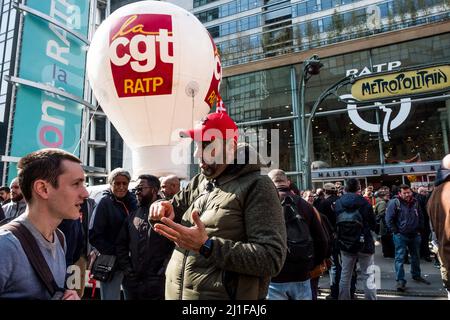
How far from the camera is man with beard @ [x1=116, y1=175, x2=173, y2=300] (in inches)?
133

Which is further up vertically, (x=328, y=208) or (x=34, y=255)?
(x=328, y=208)

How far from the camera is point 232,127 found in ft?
6.93

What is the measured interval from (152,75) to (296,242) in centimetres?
427

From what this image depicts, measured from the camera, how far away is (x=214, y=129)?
2.04 meters

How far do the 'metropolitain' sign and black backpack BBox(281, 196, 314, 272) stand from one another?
23.6 feet

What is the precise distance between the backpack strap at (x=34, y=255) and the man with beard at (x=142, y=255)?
2.06 meters

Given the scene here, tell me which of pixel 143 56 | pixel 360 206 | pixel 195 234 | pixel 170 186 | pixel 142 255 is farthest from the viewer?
pixel 143 56

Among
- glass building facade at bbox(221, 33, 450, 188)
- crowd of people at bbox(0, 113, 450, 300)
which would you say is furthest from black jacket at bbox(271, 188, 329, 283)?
glass building facade at bbox(221, 33, 450, 188)

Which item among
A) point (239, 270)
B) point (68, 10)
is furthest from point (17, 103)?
point (239, 270)

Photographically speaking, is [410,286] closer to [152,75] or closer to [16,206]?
[152,75]

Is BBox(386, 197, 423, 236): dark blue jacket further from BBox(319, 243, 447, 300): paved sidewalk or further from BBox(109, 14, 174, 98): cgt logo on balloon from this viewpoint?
BBox(109, 14, 174, 98): cgt logo on balloon

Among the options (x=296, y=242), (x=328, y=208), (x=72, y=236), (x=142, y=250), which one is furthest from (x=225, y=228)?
(x=328, y=208)

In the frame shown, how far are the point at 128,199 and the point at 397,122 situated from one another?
1447 cm
